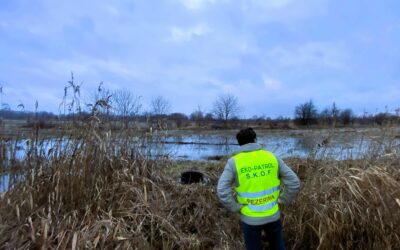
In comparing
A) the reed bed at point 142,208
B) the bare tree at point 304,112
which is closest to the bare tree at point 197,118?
the bare tree at point 304,112

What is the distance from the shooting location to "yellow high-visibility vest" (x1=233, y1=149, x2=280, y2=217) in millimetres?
3986

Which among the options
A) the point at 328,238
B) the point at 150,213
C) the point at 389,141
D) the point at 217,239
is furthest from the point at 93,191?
the point at 389,141

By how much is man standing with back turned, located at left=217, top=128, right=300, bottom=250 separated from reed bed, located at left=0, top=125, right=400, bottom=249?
1162mm

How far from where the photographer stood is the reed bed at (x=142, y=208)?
4559mm

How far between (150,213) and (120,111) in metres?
2.52

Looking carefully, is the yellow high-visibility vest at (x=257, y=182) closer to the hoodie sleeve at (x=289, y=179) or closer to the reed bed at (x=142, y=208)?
the hoodie sleeve at (x=289, y=179)

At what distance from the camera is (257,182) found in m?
3.99

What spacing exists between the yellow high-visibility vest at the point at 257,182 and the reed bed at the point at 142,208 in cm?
128

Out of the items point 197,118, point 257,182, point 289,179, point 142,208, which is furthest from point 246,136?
point 197,118

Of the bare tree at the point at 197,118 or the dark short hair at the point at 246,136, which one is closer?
the dark short hair at the point at 246,136

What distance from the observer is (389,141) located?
6191 millimetres

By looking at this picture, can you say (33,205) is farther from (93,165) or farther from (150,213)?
(150,213)

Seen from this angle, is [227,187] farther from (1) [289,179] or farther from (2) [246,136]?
(1) [289,179]

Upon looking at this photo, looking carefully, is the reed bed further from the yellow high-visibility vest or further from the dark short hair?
the dark short hair
